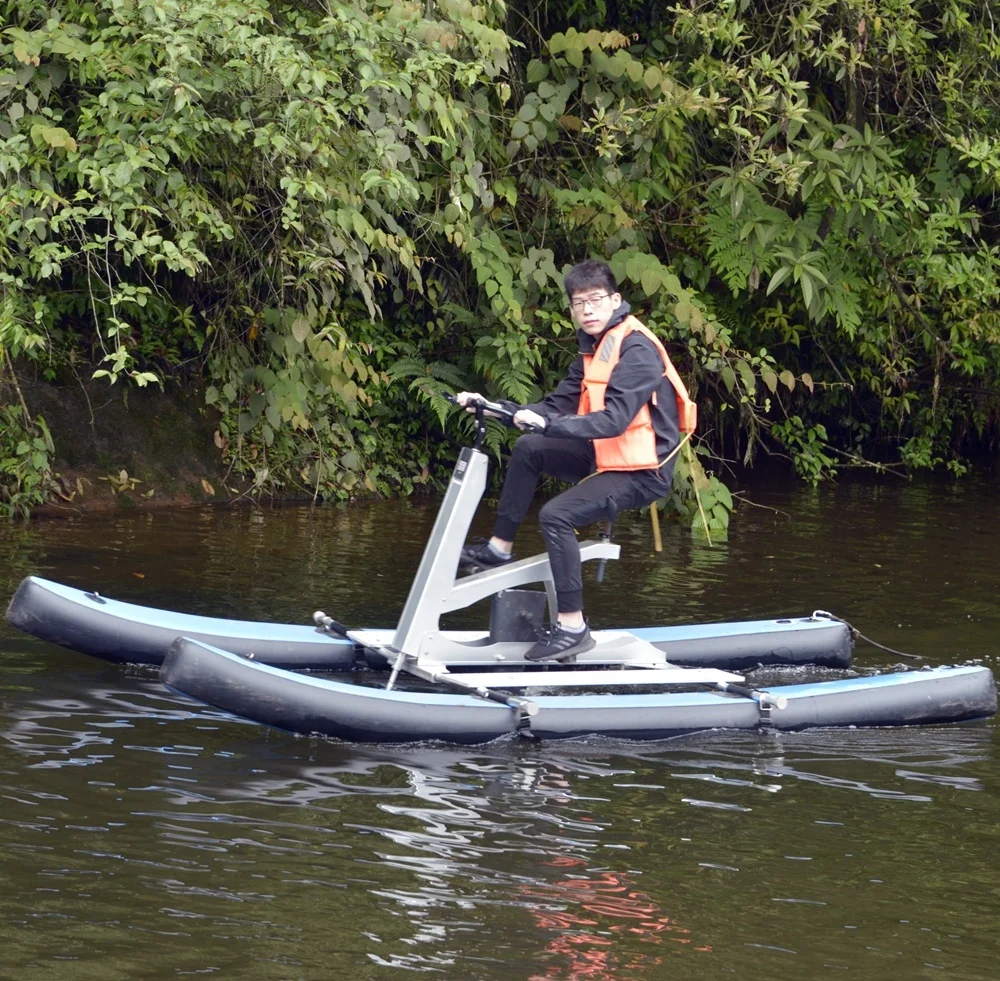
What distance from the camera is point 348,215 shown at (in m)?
9.65

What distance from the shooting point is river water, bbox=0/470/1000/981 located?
4125 millimetres

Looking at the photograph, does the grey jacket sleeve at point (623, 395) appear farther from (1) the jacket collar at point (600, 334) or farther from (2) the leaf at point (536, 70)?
(2) the leaf at point (536, 70)

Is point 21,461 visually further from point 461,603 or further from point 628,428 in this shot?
point 628,428

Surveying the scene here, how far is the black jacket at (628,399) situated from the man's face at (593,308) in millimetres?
36

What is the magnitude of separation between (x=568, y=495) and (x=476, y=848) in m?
1.90

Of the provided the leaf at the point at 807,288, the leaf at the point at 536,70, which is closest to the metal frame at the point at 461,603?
the leaf at the point at 807,288

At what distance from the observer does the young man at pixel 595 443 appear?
6332 mm

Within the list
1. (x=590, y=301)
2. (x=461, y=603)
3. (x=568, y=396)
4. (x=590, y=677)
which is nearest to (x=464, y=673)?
(x=461, y=603)

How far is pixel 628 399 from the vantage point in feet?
20.7

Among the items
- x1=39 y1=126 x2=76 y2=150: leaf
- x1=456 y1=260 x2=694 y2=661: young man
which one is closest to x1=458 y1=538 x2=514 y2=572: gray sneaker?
x1=456 y1=260 x2=694 y2=661: young man

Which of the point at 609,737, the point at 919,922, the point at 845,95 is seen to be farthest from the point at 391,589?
the point at 845,95

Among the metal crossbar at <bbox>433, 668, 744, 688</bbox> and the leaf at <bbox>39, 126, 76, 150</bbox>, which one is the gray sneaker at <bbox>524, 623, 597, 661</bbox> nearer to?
the metal crossbar at <bbox>433, 668, 744, 688</bbox>

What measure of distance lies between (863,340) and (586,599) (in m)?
6.16

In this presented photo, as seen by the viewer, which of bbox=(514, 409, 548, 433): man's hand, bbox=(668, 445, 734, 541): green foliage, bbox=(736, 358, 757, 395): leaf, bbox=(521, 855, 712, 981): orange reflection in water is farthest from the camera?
bbox=(736, 358, 757, 395): leaf
